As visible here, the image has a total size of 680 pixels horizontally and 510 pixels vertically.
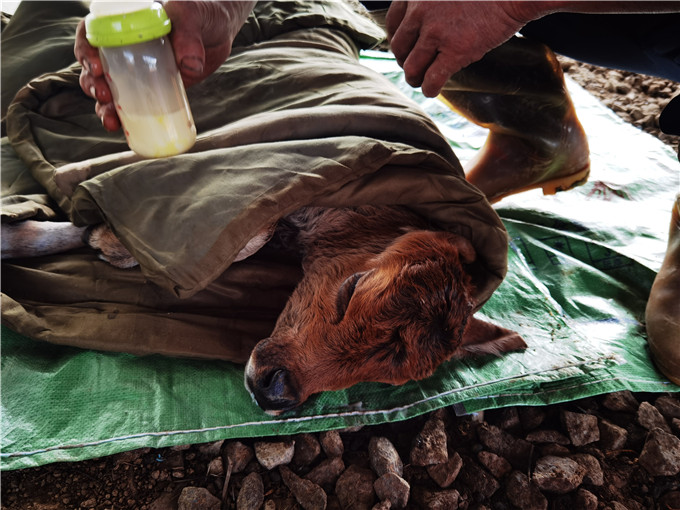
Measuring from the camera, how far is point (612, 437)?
2.26 m

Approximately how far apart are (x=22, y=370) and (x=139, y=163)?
3.03ft

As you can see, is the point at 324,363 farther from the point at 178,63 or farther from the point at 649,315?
the point at 649,315

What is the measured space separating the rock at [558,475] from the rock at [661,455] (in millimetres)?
338

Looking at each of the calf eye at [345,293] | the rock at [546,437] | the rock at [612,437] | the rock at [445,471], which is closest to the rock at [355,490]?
the rock at [445,471]

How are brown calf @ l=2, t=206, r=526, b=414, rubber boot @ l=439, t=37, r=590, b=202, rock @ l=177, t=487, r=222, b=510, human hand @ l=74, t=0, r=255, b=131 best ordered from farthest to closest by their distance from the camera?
rubber boot @ l=439, t=37, r=590, b=202 < brown calf @ l=2, t=206, r=526, b=414 < rock @ l=177, t=487, r=222, b=510 < human hand @ l=74, t=0, r=255, b=131

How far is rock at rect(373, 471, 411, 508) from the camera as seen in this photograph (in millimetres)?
1897

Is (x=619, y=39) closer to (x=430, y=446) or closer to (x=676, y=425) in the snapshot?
(x=676, y=425)

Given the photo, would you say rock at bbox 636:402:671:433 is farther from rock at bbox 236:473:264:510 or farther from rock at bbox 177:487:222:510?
rock at bbox 177:487:222:510

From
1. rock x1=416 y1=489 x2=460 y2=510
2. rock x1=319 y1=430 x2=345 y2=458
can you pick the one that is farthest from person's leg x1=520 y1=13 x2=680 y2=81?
rock x1=319 y1=430 x2=345 y2=458

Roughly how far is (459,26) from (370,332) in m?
1.21

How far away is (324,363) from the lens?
1.90m

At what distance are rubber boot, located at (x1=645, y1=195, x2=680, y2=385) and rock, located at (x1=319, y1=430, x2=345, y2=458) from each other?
5.45 feet

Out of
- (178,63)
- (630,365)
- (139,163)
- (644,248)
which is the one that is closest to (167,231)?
(139,163)

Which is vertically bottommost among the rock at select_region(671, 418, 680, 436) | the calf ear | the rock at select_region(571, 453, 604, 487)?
the rock at select_region(671, 418, 680, 436)
